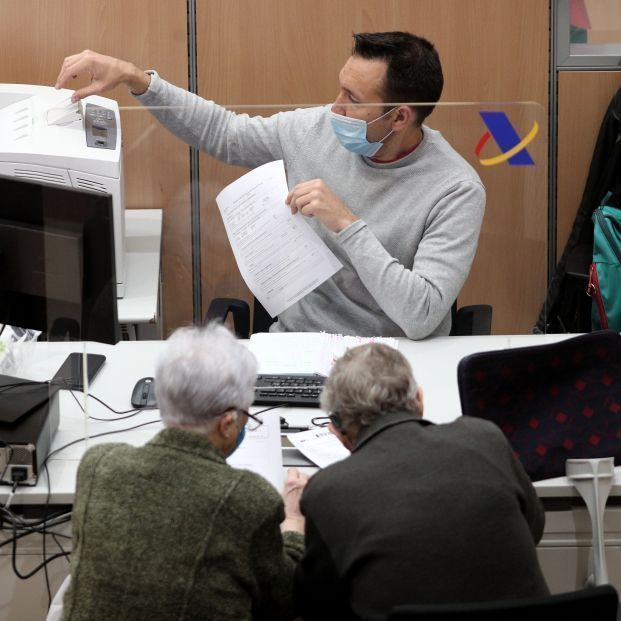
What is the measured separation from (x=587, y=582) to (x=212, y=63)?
2.29 m

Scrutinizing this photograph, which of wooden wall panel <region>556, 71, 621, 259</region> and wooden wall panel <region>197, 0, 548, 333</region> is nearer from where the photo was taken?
wooden wall panel <region>197, 0, 548, 333</region>

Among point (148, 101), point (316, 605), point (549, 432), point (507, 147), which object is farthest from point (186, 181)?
point (316, 605)

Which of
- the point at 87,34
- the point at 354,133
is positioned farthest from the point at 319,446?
the point at 87,34

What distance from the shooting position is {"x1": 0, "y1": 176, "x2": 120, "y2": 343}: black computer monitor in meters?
1.86

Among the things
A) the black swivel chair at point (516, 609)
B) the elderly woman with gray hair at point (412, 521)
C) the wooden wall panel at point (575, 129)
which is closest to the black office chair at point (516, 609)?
the black swivel chair at point (516, 609)

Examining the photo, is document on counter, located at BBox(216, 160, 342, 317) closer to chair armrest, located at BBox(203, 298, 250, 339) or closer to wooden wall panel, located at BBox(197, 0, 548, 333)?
chair armrest, located at BBox(203, 298, 250, 339)

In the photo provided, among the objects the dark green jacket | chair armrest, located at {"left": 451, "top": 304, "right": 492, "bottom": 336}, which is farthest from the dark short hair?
the dark green jacket

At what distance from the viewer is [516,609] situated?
1.20 m

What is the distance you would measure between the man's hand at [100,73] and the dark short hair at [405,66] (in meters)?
0.56

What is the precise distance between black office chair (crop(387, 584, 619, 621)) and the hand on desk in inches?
19.6

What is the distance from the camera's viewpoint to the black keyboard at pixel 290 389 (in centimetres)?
210

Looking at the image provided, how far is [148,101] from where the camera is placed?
2.50 m

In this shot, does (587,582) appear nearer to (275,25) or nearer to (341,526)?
(341,526)

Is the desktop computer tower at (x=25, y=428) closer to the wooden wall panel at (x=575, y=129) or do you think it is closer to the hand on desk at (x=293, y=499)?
the hand on desk at (x=293, y=499)
